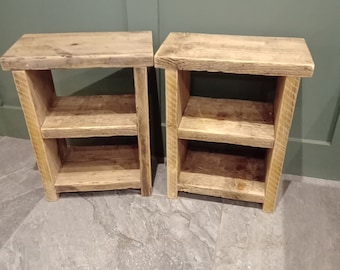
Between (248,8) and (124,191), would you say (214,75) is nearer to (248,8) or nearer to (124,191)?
(248,8)

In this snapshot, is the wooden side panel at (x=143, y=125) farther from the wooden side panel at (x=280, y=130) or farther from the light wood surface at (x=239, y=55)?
the wooden side panel at (x=280, y=130)

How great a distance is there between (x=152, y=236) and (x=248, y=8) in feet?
2.74

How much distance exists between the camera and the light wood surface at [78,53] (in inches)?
38.9

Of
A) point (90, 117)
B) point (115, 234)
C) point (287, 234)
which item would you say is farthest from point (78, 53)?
point (287, 234)

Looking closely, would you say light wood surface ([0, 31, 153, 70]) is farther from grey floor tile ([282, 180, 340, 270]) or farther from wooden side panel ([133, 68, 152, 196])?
grey floor tile ([282, 180, 340, 270])

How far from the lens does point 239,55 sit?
971 mm

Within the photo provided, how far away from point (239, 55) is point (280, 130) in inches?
10.5

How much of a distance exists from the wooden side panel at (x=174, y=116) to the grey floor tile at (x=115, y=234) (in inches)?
4.8

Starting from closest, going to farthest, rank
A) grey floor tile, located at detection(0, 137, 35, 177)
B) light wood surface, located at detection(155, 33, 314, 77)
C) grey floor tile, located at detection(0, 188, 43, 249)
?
light wood surface, located at detection(155, 33, 314, 77) < grey floor tile, located at detection(0, 188, 43, 249) < grey floor tile, located at detection(0, 137, 35, 177)

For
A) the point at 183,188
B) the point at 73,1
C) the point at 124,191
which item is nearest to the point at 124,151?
the point at 124,191

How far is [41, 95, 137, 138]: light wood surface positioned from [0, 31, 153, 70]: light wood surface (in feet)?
0.70

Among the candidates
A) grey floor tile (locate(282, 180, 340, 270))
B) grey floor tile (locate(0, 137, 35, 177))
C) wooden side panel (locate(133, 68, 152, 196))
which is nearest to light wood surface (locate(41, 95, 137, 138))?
wooden side panel (locate(133, 68, 152, 196))

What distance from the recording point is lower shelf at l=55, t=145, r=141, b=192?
1.26m

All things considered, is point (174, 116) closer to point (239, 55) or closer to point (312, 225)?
point (239, 55)
